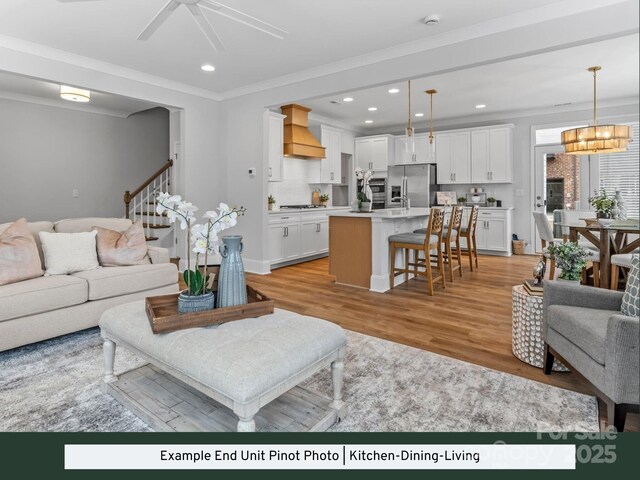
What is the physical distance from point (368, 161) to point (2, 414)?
7094mm

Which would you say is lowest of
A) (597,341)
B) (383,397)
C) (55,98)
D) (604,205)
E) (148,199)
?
(383,397)

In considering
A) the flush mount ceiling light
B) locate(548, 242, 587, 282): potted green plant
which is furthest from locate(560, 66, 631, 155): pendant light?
the flush mount ceiling light

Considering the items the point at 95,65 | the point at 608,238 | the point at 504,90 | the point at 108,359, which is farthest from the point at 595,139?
the point at 95,65

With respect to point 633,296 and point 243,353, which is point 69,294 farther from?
point 633,296

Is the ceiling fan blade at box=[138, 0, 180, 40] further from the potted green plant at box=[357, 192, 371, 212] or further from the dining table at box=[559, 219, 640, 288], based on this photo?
the dining table at box=[559, 219, 640, 288]

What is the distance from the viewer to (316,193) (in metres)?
7.42

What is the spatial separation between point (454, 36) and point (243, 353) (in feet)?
11.2

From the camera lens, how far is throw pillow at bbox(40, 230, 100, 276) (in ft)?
9.62

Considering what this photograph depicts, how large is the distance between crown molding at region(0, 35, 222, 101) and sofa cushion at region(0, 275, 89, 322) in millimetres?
2467

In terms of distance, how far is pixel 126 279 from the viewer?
120 inches

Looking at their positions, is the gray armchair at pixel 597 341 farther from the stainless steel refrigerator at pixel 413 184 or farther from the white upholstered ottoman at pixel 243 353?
the stainless steel refrigerator at pixel 413 184

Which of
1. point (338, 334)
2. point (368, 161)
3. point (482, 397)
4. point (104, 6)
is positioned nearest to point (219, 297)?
point (338, 334)

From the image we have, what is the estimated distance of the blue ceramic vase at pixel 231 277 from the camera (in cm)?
188

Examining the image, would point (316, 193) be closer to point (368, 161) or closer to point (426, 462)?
point (368, 161)
